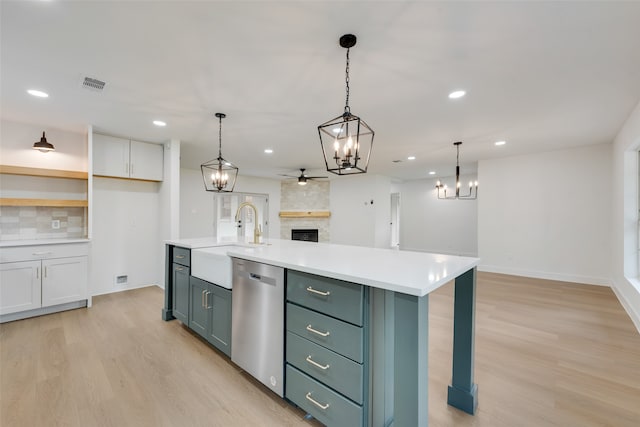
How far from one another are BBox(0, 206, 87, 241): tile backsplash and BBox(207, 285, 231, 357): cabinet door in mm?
3028

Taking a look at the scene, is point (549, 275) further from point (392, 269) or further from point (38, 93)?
point (38, 93)

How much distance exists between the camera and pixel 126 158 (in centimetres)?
419

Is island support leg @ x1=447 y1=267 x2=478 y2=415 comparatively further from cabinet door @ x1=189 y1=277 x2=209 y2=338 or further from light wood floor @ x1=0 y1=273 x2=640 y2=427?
cabinet door @ x1=189 y1=277 x2=209 y2=338

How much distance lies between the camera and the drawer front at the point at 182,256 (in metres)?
2.75

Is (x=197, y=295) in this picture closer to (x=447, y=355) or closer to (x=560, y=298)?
(x=447, y=355)

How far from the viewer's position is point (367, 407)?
1.37 m

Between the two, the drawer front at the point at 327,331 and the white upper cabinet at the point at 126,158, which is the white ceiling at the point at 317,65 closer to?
the white upper cabinet at the point at 126,158

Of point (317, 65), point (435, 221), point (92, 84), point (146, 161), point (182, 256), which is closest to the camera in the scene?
point (317, 65)

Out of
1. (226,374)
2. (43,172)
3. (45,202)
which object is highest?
(43,172)

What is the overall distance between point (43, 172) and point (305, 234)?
618 centimetres

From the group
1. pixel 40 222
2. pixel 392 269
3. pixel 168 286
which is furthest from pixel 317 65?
pixel 40 222

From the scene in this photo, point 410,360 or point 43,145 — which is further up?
point 43,145

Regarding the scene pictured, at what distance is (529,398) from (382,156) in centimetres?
448

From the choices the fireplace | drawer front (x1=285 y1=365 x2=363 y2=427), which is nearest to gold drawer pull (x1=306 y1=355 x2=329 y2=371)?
drawer front (x1=285 y1=365 x2=363 y2=427)
